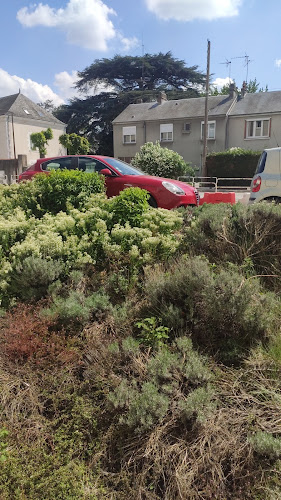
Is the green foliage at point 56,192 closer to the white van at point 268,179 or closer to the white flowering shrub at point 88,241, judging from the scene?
the white flowering shrub at point 88,241

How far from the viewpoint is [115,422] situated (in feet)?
8.29

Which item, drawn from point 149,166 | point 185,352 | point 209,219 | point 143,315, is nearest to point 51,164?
point 209,219

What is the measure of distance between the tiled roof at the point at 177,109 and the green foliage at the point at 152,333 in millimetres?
30865

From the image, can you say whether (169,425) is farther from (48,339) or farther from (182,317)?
(48,339)

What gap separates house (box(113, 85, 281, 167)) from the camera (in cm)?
3005

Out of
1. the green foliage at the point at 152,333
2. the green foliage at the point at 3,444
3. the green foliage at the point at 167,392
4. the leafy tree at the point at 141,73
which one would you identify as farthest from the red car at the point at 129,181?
the leafy tree at the point at 141,73

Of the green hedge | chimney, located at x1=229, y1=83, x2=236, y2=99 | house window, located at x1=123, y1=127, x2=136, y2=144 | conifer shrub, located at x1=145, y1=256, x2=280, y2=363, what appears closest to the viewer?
conifer shrub, located at x1=145, y1=256, x2=280, y2=363

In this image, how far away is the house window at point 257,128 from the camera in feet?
98.0

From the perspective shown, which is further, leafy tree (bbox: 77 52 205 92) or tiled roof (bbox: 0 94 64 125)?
leafy tree (bbox: 77 52 205 92)

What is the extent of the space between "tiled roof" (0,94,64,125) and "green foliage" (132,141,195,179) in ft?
70.0

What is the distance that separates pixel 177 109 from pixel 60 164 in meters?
28.4

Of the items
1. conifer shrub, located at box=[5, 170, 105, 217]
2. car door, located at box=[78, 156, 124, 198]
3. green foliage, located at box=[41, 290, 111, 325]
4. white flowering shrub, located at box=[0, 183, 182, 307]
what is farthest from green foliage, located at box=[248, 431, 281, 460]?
car door, located at box=[78, 156, 124, 198]

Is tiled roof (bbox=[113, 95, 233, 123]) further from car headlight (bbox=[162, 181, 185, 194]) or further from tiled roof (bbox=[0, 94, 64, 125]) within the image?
car headlight (bbox=[162, 181, 185, 194])

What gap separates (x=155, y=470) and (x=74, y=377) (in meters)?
0.95
